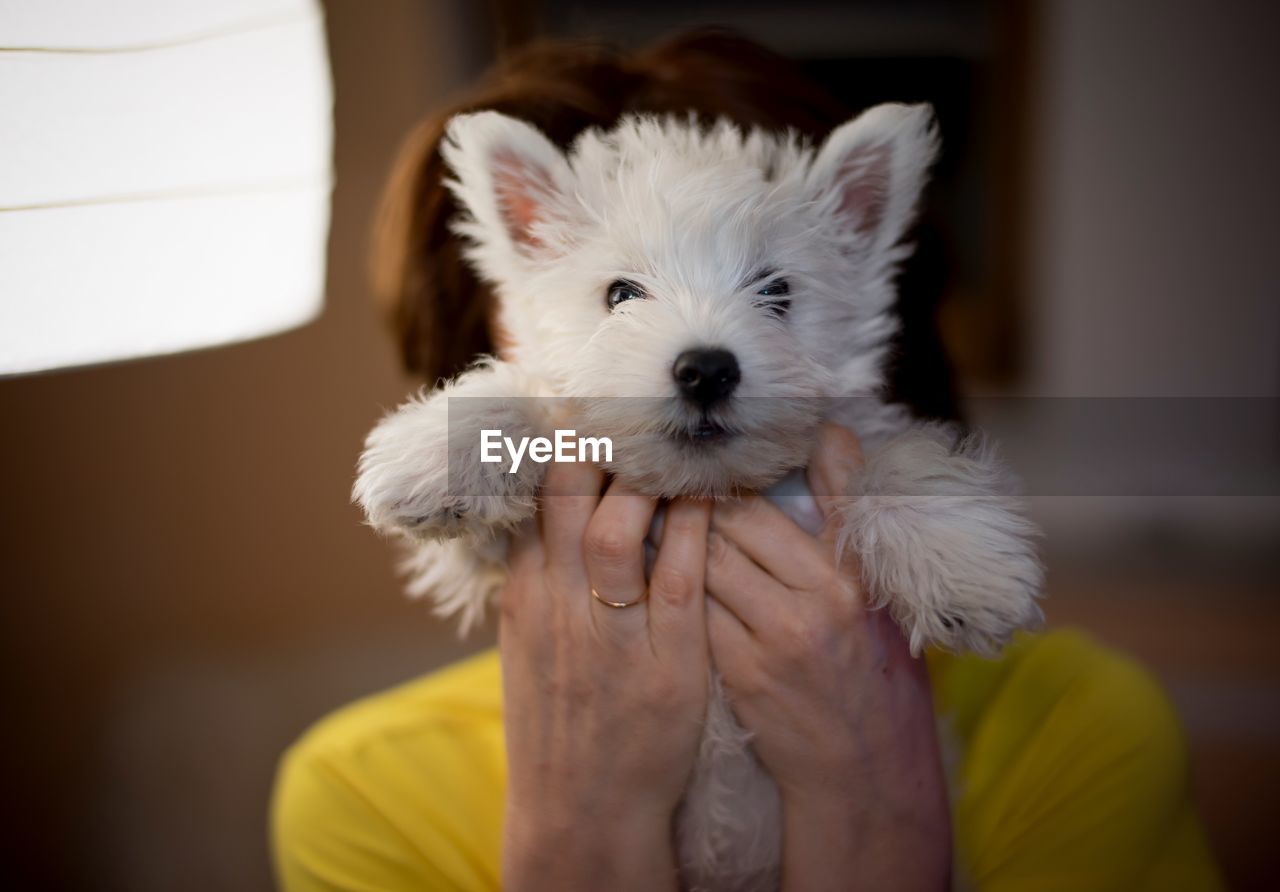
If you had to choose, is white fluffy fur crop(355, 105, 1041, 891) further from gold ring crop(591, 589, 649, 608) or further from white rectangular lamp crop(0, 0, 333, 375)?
white rectangular lamp crop(0, 0, 333, 375)

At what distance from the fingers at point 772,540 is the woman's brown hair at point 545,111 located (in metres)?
0.58

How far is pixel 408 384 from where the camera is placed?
2748mm

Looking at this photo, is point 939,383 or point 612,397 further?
point 939,383

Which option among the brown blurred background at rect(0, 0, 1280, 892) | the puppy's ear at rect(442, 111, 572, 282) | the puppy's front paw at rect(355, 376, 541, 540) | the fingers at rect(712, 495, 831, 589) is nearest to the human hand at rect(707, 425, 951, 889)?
the fingers at rect(712, 495, 831, 589)

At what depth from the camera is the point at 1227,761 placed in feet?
6.91

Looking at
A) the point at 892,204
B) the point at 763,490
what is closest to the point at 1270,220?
the point at 892,204

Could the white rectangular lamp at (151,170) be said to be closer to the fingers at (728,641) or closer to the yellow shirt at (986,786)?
the yellow shirt at (986,786)

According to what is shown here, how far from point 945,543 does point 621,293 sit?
1.65 ft

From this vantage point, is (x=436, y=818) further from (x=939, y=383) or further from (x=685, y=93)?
(x=685, y=93)

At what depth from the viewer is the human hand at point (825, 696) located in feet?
3.48

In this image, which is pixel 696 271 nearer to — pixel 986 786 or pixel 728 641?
pixel 728 641

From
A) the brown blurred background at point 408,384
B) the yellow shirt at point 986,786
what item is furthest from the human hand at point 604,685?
the brown blurred background at point 408,384

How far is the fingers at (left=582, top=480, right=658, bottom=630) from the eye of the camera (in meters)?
1.07

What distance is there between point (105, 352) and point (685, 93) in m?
1.08
